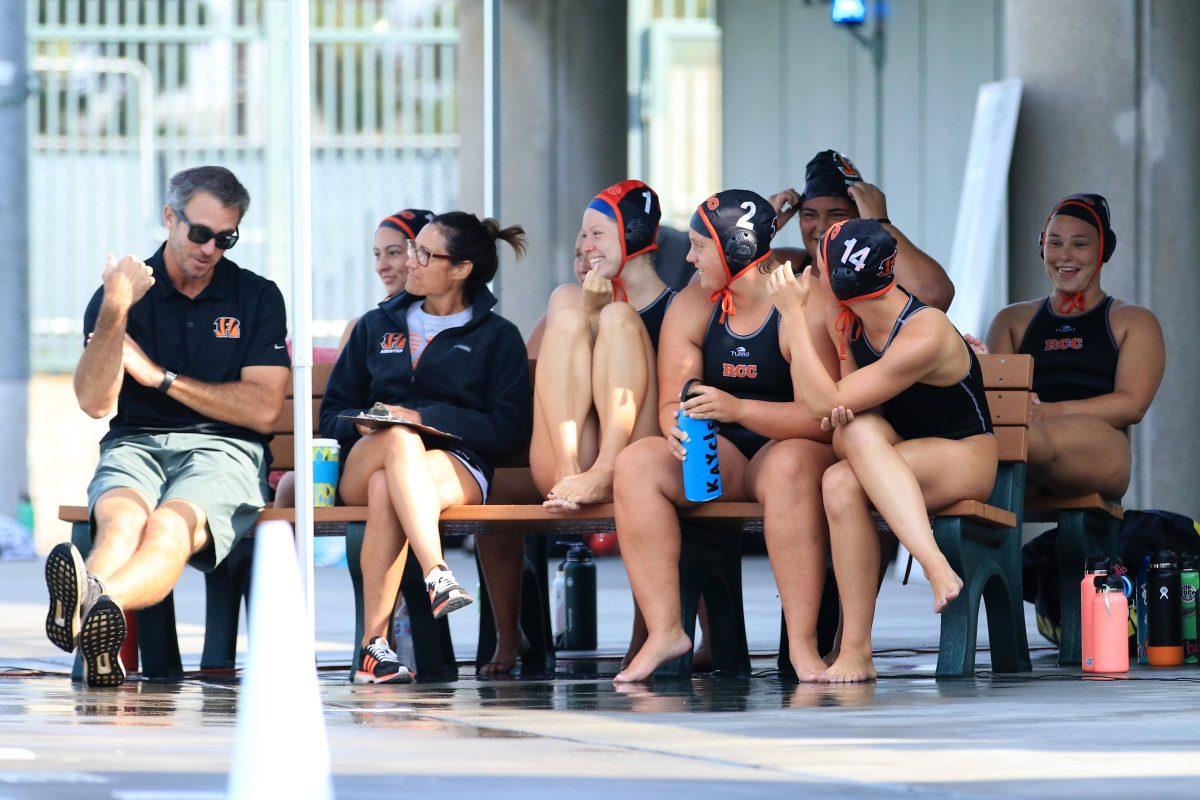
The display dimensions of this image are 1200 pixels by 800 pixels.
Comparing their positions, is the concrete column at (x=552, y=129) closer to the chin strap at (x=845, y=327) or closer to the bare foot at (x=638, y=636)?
the bare foot at (x=638, y=636)

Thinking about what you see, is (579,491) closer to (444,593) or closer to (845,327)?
(444,593)

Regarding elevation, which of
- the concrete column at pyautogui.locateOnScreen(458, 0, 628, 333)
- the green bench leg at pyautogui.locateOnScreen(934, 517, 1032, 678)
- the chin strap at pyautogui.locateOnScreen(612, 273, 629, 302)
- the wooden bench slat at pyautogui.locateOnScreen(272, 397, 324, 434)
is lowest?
the green bench leg at pyautogui.locateOnScreen(934, 517, 1032, 678)

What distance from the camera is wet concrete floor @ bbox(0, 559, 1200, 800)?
11.6 ft

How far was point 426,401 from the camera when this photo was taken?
22.9ft

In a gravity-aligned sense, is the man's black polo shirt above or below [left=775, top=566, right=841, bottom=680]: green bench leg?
above

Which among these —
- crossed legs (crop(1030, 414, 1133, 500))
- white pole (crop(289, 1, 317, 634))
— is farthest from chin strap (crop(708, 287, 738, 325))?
white pole (crop(289, 1, 317, 634))

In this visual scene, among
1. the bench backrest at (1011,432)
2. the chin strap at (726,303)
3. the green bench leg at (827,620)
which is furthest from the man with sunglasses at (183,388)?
the bench backrest at (1011,432)

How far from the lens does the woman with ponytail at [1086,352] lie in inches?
284

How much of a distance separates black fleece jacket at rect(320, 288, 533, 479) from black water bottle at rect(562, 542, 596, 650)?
157 centimetres

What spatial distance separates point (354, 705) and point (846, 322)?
6.36ft

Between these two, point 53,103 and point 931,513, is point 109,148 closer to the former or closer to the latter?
point 53,103

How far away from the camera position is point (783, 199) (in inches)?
299

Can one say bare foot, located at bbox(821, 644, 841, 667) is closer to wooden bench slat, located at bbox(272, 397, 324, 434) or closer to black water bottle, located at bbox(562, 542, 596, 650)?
black water bottle, located at bbox(562, 542, 596, 650)

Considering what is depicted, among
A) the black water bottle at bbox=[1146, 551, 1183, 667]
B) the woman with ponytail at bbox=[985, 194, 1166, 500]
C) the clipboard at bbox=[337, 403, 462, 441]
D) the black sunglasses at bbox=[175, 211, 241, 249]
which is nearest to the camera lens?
the clipboard at bbox=[337, 403, 462, 441]
